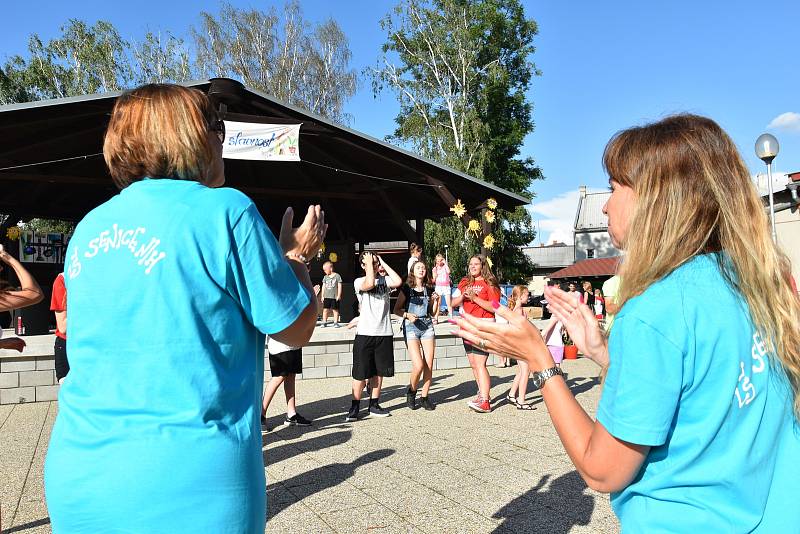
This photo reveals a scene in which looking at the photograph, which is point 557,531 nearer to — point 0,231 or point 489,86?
point 0,231

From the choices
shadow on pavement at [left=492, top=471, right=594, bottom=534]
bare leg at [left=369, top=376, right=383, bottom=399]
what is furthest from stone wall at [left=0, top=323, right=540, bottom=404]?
shadow on pavement at [left=492, top=471, right=594, bottom=534]

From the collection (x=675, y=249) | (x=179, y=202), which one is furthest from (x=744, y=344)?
(x=179, y=202)

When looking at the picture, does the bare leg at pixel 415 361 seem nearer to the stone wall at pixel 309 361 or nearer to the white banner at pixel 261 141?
the stone wall at pixel 309 361

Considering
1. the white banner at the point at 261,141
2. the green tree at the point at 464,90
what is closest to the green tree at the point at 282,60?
the green tree at the point at 464,90

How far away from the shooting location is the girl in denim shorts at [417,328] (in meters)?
7.93

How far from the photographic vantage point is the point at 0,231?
16797 millimetres

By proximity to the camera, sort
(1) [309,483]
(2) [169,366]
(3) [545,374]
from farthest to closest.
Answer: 1. (1) [309,483]
2. (3) [545,374]
3. (2) [169,366]

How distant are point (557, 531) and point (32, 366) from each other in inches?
300

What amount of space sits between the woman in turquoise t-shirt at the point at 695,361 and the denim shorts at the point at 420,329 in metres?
6.65

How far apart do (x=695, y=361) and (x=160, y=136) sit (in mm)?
1293

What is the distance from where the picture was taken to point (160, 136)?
1.46 metres

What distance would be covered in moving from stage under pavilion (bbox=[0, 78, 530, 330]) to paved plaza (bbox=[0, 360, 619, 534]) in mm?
5773

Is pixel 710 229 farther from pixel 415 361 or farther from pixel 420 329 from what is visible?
pixel 420 329

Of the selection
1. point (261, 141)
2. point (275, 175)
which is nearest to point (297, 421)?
point (261, 141)
